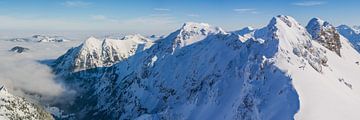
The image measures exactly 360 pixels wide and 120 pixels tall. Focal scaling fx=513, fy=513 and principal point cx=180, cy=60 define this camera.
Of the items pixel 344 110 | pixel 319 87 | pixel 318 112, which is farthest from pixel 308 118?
pixel 319 87

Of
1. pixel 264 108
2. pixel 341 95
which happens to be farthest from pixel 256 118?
pixel 341 95

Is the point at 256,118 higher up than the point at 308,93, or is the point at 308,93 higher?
the point at 308,93

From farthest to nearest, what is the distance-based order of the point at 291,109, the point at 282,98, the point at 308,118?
the point at 282,98
the point at 291,109
the point at 308,118

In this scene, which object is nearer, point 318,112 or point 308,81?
point 318,112

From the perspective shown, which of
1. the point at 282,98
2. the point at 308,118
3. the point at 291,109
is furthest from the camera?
the point at 282,98

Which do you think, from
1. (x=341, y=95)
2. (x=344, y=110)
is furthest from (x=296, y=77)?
(x=344, y=110)

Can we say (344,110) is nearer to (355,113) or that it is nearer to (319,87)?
(355,113)

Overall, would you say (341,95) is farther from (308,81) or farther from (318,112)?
(318,112)

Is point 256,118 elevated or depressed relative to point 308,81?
depressed

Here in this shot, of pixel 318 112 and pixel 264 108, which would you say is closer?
pixel 318 112
